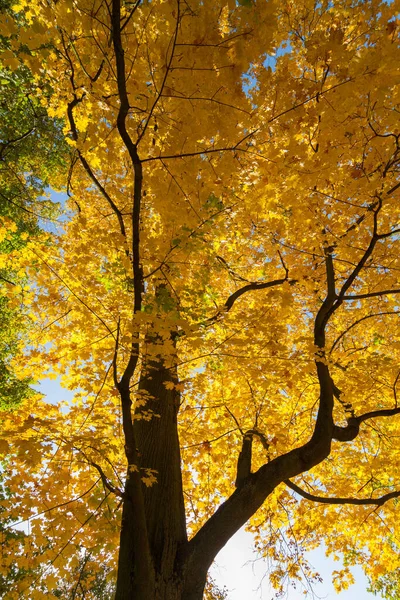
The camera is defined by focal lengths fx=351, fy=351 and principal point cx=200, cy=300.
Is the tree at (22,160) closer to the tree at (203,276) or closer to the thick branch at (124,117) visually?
the tree at (203,276)

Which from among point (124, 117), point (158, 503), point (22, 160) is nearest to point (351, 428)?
point (158, 503)

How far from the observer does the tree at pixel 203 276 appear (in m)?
2.69

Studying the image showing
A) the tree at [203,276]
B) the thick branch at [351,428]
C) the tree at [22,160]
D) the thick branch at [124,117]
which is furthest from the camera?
the tree at [22,160]

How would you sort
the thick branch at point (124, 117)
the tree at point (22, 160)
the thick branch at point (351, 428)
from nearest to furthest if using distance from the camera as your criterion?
the thick branch at point (124, 117), the thick branch at point (351, 428), the tree at point (22, 160)

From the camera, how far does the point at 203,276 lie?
4.02m

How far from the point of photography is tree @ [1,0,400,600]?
2.69 metres

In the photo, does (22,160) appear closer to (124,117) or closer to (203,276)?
(203,276)

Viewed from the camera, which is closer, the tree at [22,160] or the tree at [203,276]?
the tree at [203,276]

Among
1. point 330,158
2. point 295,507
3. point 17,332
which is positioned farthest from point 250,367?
point 17,332

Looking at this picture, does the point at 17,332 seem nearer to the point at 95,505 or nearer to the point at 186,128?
the point at 95,505

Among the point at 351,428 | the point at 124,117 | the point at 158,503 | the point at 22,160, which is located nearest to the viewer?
the point at 124,117

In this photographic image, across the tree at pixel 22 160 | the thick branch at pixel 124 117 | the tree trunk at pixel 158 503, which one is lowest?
the tree trunk at pixel 158 503

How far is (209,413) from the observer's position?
5645 mm

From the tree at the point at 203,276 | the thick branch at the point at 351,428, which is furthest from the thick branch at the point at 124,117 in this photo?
the thick branch at the point at 351,428
